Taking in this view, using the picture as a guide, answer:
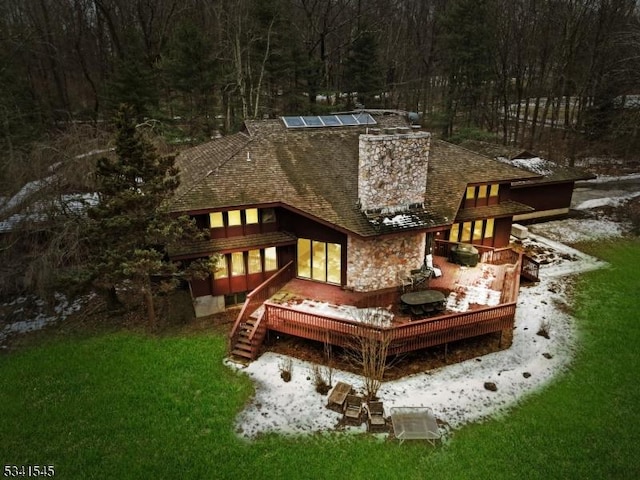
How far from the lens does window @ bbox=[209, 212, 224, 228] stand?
1658 cm

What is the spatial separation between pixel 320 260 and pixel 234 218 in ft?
12.6

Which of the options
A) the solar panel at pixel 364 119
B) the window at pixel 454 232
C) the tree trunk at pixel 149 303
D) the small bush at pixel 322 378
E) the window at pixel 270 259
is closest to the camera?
the small bush at pixel 322 378

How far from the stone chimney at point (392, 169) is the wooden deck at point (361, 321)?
3560mm

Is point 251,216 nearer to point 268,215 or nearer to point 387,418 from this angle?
point 268,215

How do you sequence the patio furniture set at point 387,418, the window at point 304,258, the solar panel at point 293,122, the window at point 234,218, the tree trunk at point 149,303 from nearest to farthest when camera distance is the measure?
1. the patio furniture set at point 387,418
2. the tree trunk at point 149,303
3. the window at point 234,218
4. the window at point 304,258
5. the solar panel at point 293,122

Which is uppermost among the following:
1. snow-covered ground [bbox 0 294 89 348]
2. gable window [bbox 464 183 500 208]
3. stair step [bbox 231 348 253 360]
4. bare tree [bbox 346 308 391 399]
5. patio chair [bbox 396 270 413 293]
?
gable window [bbox 464 183 500 208]

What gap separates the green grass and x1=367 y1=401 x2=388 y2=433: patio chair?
39cm

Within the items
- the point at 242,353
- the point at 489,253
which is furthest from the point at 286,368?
the point at 489,253

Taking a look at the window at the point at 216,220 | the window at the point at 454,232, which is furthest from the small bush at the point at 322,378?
the window at the point at 454,232

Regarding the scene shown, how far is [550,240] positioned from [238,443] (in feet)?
66.6

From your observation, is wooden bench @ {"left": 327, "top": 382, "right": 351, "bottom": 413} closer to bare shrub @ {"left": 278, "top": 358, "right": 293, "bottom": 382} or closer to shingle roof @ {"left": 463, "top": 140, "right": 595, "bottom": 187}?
bare shrub @ {"left": 278, "top": 358, "right": 293, "bottom": 382}

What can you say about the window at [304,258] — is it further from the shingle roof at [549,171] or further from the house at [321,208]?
the shingle roof at [549,171]

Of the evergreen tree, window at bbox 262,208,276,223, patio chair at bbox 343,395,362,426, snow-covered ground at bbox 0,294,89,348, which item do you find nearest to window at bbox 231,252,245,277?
window at bbox 262,208,276,223

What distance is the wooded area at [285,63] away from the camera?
1212 inches
